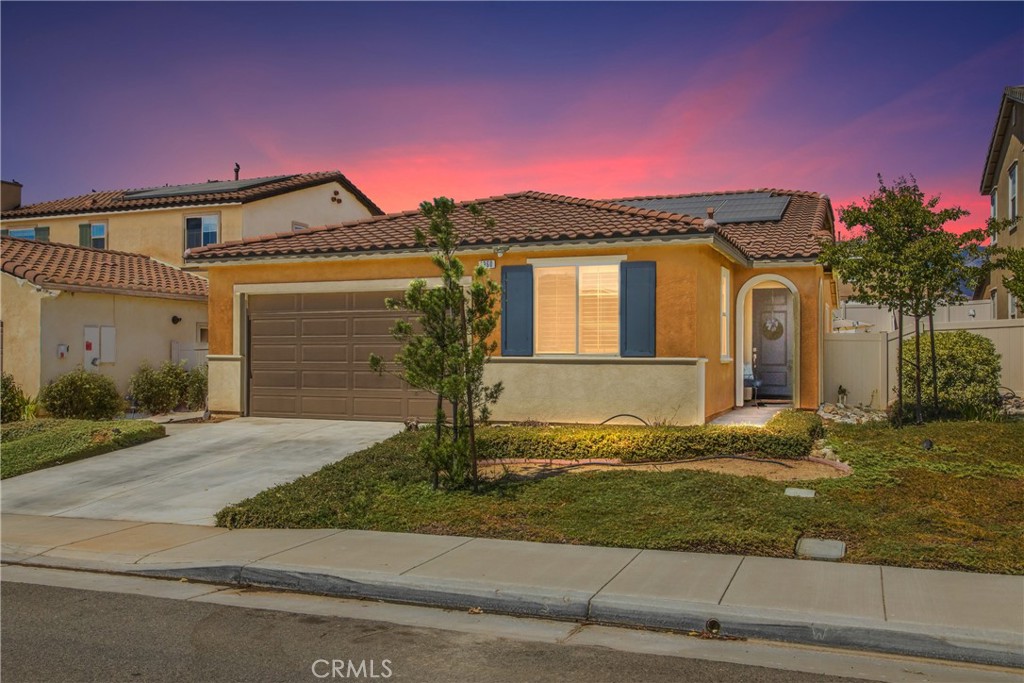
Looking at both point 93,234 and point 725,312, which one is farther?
point 93,234

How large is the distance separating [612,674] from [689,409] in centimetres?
940

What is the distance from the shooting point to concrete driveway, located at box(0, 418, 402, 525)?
10805 millimetres

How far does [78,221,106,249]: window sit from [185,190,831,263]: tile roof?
11.6m

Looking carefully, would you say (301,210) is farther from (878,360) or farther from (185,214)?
(878,360)

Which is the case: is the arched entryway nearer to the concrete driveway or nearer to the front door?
the front door

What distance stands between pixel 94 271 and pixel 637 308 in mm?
13603

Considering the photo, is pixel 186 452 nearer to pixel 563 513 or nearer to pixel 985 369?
pixel 563 513

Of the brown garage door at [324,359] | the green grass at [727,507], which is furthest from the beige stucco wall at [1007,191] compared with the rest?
the brown garage door at [324,359]

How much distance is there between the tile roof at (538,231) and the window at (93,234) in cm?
1162

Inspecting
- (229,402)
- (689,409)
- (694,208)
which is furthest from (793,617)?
(694,208)

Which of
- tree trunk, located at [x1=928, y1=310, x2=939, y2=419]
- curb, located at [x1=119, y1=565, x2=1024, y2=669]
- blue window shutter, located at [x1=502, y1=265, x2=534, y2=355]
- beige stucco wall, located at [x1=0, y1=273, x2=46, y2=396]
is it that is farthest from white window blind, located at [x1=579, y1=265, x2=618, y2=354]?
beige stucco wall, located at [x1=0, y1=273, x2=46, y2=396]

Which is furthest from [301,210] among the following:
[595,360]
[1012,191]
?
[1012,191]

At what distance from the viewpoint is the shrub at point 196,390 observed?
20.0 m

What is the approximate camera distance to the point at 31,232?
29031 millimetres
